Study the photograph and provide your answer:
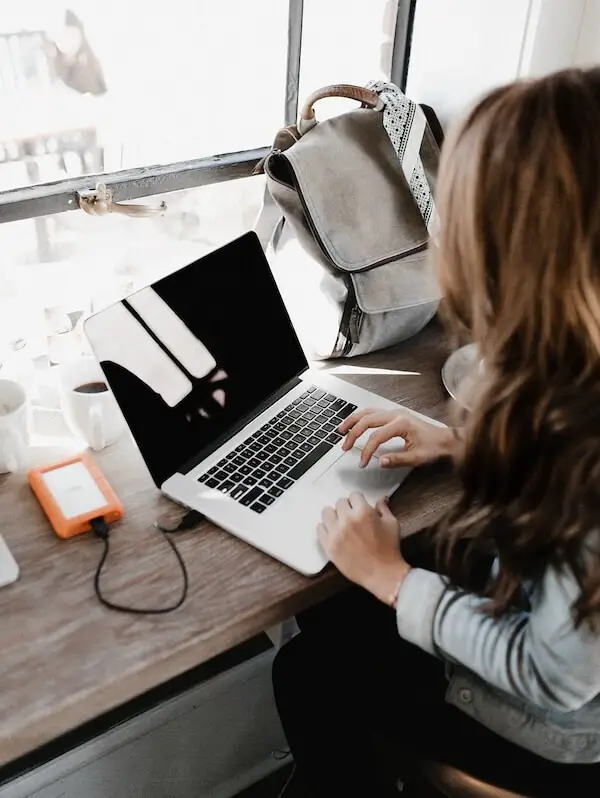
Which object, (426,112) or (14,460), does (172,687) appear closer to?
(14,460)

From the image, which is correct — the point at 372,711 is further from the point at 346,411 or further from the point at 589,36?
the point at 589,36

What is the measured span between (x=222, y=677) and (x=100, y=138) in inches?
33.1

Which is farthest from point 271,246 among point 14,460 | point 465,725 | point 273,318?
point 465,725

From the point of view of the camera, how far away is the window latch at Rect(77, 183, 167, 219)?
111 cm

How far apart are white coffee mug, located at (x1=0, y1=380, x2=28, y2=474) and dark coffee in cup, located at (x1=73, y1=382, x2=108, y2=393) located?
0.07 m

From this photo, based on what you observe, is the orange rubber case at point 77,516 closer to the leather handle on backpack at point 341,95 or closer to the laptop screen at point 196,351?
the laptop screen at point 196,351

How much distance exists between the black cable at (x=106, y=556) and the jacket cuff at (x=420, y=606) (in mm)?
217

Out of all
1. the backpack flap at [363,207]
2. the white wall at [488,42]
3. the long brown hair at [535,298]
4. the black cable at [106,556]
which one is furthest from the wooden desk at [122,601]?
the white wall at [488,42]

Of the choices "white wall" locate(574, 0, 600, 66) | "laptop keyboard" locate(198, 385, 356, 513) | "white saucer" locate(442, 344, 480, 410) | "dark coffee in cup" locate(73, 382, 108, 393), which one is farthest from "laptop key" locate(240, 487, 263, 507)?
"white wall" locate(574, 0, 600, 66)

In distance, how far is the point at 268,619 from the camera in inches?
30.3

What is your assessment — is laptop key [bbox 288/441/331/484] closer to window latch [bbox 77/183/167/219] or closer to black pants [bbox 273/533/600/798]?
black pants [bbox 273/533/600/798]

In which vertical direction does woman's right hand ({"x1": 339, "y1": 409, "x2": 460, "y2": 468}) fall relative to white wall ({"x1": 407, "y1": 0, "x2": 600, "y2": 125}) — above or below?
below

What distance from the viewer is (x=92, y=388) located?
1.02 meters

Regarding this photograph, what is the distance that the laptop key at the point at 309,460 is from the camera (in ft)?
3.06
